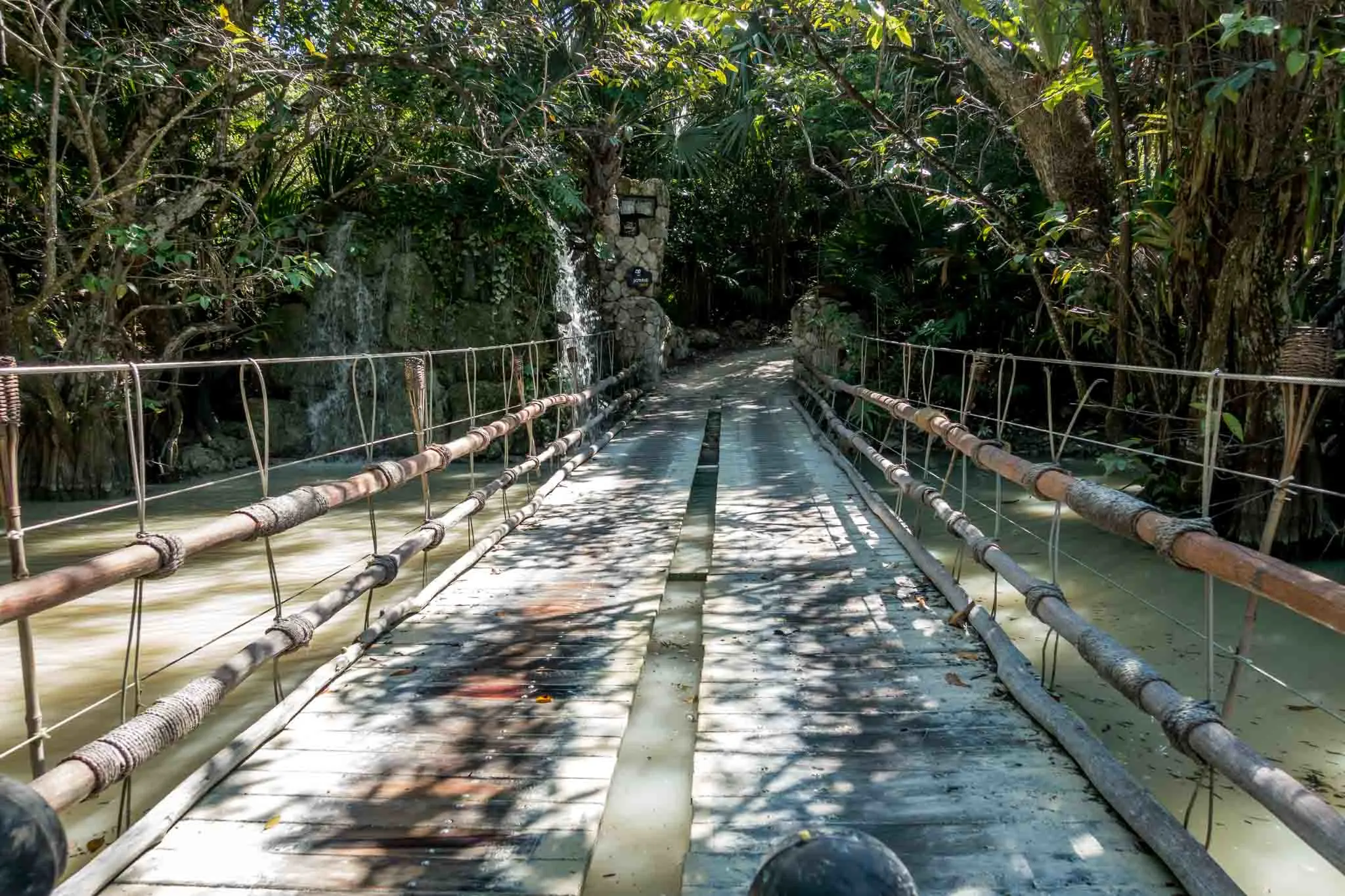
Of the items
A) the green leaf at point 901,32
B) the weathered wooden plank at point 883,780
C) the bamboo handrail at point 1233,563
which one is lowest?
the weathered wooden plank at point 883,780

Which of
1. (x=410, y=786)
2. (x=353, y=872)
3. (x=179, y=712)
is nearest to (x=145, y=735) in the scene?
(x=179, y=712)

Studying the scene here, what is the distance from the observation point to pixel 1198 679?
383cm

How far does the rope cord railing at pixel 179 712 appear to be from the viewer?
5.89ft

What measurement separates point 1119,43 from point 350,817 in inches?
286

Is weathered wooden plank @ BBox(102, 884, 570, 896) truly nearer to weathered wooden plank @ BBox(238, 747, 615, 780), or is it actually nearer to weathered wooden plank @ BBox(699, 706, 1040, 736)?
weathered wooden plank @ BBox(238, 747, 615, 780)

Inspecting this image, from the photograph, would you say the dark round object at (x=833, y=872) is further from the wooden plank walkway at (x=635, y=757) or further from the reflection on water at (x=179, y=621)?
the reflection on water at (x=179, y=621)

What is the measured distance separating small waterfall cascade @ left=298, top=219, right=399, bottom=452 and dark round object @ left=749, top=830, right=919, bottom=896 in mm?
10133

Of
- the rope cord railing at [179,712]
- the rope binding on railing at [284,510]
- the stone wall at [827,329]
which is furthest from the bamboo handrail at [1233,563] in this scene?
the stone wall at [827,329]

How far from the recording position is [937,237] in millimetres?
9727

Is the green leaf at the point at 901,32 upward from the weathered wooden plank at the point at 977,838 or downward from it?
upward

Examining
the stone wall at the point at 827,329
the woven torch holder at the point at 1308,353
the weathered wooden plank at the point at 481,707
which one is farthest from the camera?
the stone wall at the point at 827,329

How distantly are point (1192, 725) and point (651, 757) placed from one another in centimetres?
166

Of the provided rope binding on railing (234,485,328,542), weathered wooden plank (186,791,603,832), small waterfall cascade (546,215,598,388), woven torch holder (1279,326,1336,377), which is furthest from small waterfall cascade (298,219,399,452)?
woven torch holder (1279,326,1336,377)

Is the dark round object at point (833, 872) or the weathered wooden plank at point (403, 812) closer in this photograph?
the dark round object at point (833, 872)
